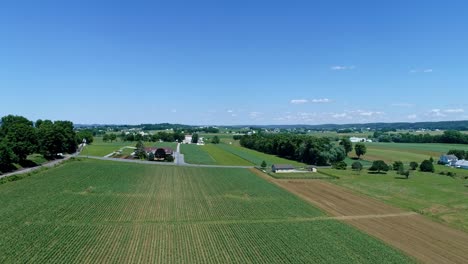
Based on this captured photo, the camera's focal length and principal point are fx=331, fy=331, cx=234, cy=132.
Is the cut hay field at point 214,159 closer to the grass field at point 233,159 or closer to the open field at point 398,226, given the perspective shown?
the grass field at point 233,159

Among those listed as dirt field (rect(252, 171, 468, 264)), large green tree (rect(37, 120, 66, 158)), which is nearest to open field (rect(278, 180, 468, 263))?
dirt field (rect(252, 171, 468, 264))

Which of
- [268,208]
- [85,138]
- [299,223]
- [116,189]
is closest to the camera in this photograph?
[299,223]

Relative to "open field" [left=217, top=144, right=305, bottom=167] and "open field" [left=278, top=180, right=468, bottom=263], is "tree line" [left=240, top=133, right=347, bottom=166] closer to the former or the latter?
"open field" [left=217, top=144, right=305, bottom=167]

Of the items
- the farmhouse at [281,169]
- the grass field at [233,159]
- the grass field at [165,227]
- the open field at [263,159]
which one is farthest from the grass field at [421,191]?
the grass field at [233,159]

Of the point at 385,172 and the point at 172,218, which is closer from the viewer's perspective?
the point at 172,218

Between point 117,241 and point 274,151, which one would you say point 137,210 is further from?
point 274,151

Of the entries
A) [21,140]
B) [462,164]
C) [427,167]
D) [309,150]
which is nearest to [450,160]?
[462,164]

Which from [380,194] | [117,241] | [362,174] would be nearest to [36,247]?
[117,241]
